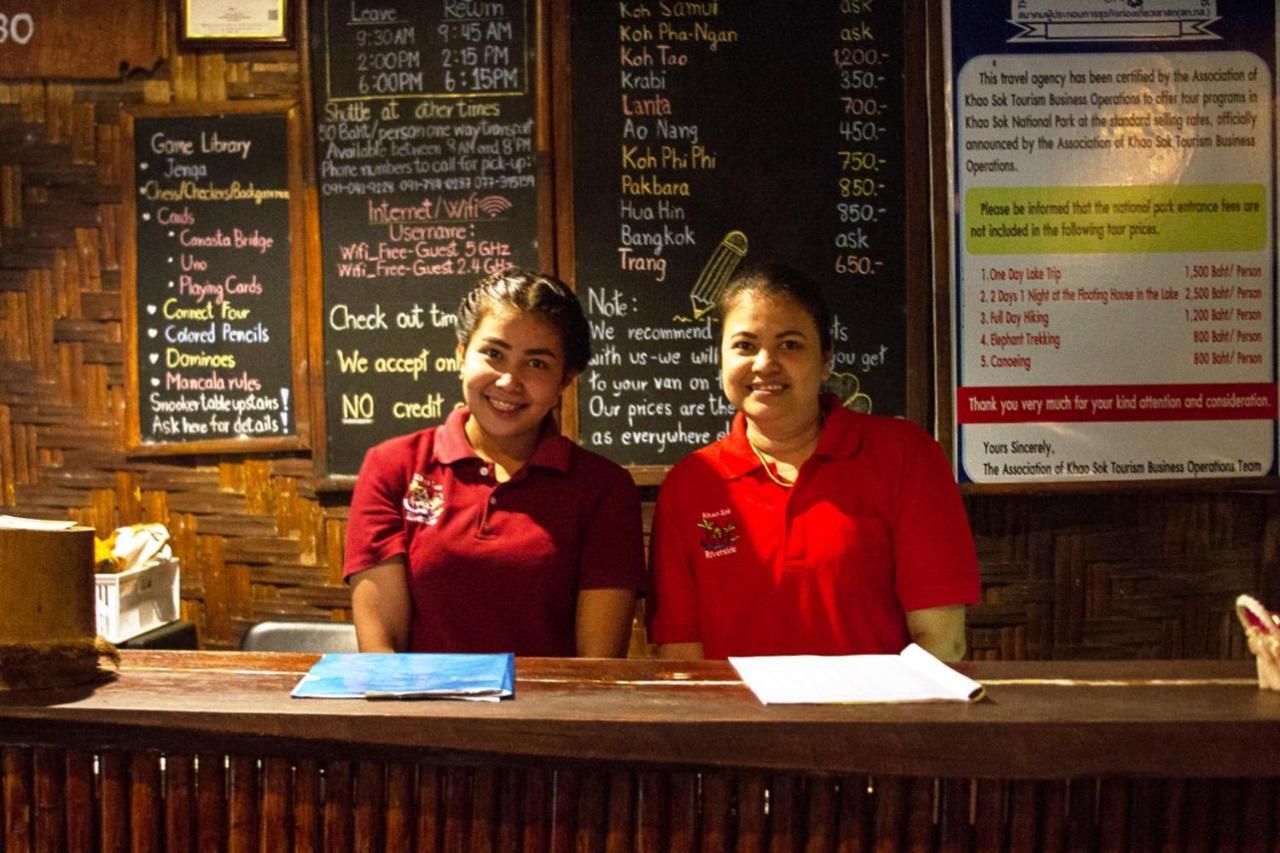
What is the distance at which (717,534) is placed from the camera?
7.07 feet

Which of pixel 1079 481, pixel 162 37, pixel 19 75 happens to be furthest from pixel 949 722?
pixel 19 75

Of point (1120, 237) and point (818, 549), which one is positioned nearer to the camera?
point (818, 549)

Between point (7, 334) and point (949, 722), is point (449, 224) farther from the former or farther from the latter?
point (949, 722)

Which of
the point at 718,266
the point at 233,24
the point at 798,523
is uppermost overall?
the point at 233,24

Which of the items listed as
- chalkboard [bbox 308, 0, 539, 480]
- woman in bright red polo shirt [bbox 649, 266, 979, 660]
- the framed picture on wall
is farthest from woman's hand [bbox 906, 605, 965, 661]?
the framed picture on wall

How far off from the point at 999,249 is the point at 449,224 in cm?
172

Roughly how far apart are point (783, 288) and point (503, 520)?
75cm

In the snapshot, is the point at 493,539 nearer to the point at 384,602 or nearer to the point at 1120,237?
the point at 384,602

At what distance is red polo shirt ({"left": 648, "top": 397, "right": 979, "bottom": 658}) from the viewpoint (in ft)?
6.86

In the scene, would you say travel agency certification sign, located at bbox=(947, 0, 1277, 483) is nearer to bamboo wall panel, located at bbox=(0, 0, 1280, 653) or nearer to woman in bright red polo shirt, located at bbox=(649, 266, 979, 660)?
bamboo wall panel, located at bbox=(0, 0, 1280, 653)

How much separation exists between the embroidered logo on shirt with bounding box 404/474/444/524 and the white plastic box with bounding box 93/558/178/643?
1140mm

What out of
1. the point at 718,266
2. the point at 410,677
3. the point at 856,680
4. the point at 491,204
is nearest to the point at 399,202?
the point at 491,204

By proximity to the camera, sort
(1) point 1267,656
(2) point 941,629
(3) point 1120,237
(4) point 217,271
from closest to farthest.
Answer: (1) point 1267,656, (2) point 941,629, (3) point 1120,237, (4) point 217,271

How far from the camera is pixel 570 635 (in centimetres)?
220
